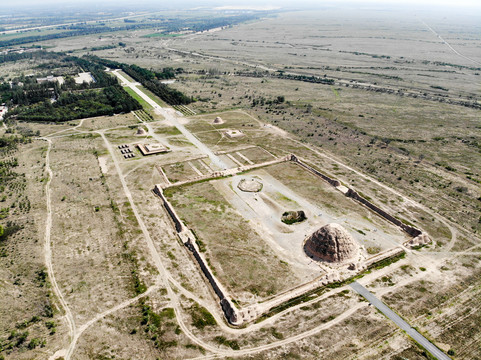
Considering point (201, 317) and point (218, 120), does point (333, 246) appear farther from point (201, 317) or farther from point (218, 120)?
point (218, 120)

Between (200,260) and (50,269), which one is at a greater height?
(50,269)

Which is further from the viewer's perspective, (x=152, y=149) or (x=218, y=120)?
(x=218, y=120)

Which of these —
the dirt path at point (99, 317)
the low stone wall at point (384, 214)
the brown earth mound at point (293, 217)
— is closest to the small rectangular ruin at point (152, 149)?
the brown earth mound at point (293, 217)

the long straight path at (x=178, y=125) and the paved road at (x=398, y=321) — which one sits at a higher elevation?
the long straight path at (x=178, y=125)

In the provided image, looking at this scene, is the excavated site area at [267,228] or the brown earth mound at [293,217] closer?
the excavated site area at [267,228]

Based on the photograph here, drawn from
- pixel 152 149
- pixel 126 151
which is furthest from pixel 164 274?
pixel 126 151

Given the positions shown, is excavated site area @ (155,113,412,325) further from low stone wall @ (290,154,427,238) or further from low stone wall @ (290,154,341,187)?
low stone wall @ (290,154,427,238)

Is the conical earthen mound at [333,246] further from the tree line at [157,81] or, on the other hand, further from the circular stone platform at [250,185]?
the tree line at [157,81]

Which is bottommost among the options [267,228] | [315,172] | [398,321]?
[398,321]
